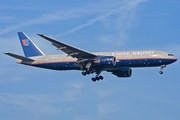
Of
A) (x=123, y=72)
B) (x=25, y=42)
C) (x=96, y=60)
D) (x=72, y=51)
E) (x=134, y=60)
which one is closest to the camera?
(x=134, y=60)

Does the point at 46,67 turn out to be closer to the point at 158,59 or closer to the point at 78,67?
the point at 78,67

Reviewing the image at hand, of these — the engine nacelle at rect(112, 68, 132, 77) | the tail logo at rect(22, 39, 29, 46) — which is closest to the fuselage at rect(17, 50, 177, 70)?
the engine nacelle at rect(112, 68, 132, 77)

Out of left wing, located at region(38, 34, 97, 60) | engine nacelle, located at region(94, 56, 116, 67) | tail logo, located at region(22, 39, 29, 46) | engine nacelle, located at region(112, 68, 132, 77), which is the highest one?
tail logo, located at region(22, 39, 29, 46)

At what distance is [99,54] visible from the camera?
8562 cm

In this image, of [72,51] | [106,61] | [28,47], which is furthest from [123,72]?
[28,47]

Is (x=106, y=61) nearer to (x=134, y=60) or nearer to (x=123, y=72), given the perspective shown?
(x=134, y=60)

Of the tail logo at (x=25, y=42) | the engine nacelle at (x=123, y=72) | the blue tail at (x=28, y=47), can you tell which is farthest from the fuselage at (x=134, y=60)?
the tail logo at (x=25, y=42)

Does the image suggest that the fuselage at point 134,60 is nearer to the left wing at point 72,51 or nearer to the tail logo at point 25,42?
the left wing at point 72,51

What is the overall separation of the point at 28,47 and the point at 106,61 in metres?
17.3

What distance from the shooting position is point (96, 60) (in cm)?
8350

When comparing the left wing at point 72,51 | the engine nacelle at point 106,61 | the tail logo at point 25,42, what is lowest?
the engine nacelle at point 106,61

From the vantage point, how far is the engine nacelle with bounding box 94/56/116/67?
269 feet

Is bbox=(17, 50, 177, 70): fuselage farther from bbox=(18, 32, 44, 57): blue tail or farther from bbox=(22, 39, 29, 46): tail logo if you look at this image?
bbox=(22, 39, 29, 46): tail logo

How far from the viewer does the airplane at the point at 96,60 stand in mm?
82250
